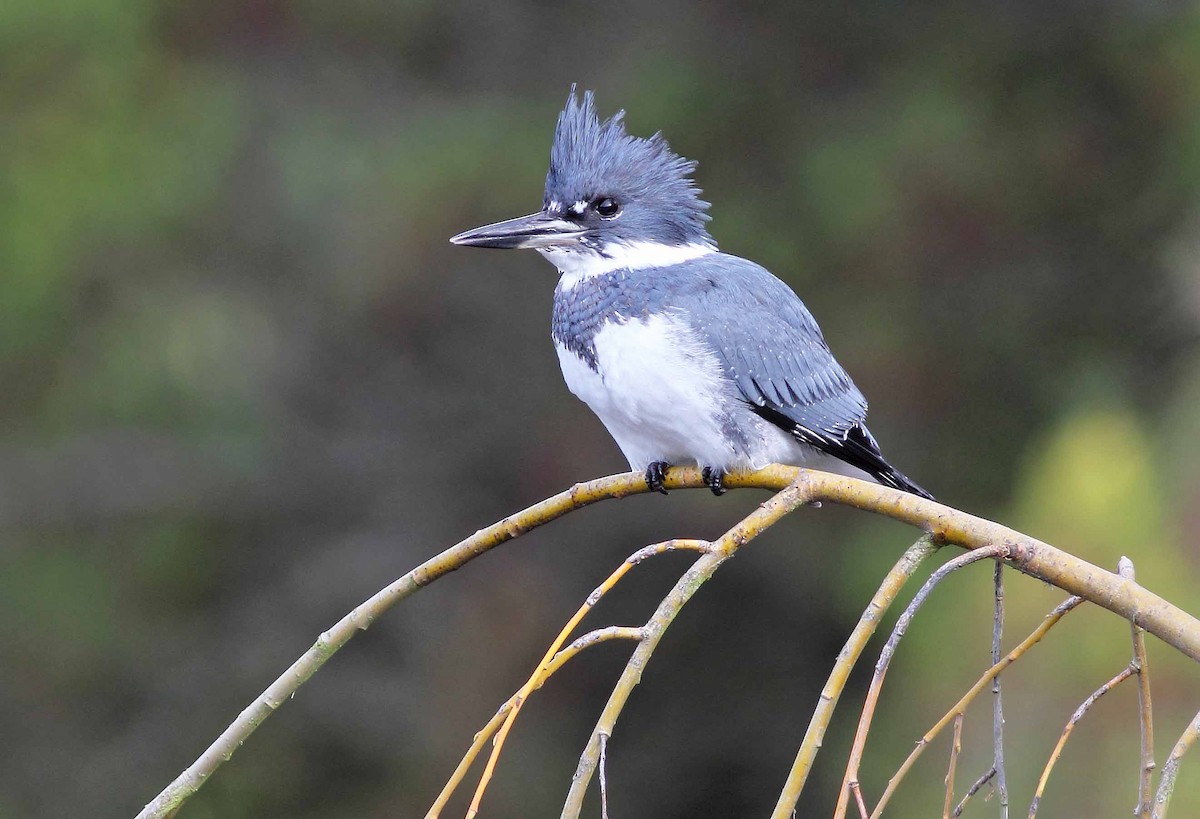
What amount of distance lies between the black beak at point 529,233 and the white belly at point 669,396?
0.74 ft

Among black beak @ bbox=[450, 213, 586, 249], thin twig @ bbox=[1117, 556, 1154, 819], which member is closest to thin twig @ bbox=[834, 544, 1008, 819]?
thin twig @ bbox=[1117, 556, 1154, 819]

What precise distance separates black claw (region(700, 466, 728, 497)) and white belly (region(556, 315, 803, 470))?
20mm

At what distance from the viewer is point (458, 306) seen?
4.97m

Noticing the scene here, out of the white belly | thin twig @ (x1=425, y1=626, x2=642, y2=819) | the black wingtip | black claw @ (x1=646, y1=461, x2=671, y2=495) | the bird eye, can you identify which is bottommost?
thin twig @ (x1=425, y1=626, x2=642, y2=819)

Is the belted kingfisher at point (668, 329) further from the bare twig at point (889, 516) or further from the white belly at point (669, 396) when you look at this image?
the bare twig at point (889, 516)

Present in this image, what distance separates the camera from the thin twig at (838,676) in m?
1.26

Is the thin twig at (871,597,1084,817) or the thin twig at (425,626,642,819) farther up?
the thin twig at (871,597,1084,817)

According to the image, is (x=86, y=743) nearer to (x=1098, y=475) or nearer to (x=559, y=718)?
(x=559, y=718)

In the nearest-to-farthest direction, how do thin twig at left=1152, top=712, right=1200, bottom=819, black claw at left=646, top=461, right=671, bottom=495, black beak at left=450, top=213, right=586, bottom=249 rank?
thin twig at left=1152, top=712, right=1200, bottom=819, black claw at left=646, top=461, right=671, bottom=495, black beak at left=450, top=213, right=586, bottom=249

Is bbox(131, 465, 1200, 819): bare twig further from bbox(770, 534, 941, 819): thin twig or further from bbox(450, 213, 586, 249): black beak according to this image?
bbox(450, 213, 586, 249): black beak

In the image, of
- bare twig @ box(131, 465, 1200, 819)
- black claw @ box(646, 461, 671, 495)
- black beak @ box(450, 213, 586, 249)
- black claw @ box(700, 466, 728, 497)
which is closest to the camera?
bare twig @ box(131, 465, 1200, 819)

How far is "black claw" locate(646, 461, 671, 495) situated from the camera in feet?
6.81

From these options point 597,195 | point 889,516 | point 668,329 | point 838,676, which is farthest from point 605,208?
point 838,676

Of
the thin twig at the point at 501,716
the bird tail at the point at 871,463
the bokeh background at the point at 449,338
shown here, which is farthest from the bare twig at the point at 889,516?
the bokeh background at the point at 449,338
